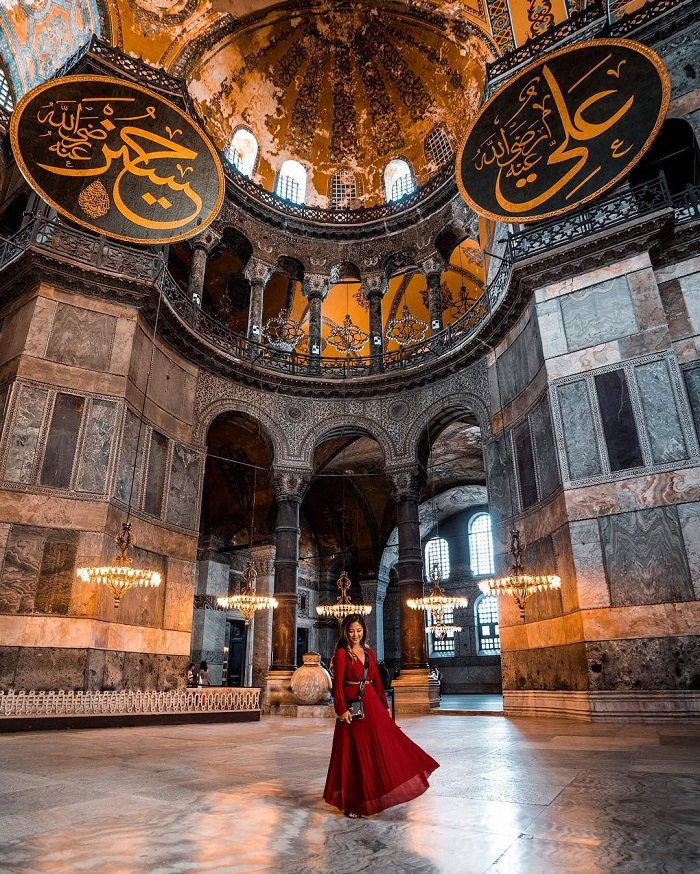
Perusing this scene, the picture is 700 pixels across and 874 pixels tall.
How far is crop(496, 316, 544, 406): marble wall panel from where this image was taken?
35.4 feet

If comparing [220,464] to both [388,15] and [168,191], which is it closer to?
[168,191]

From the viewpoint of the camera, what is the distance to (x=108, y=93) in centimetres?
1177

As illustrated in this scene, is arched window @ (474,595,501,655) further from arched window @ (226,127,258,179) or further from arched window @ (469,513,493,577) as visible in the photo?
arched window @ (226,127,258,179)

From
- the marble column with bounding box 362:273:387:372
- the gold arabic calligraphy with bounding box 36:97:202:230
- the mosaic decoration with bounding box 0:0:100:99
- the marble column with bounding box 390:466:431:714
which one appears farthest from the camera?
the marble column with bounding box 362:273:387:372

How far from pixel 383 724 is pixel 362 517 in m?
16.7

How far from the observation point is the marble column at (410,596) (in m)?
12.4

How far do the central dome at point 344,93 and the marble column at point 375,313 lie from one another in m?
2.82

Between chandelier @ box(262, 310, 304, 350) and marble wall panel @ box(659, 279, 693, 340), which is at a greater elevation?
chandelier @ box(262, 310, 304, 350)

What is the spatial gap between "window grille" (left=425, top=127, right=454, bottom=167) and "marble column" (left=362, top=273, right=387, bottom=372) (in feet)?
11.4

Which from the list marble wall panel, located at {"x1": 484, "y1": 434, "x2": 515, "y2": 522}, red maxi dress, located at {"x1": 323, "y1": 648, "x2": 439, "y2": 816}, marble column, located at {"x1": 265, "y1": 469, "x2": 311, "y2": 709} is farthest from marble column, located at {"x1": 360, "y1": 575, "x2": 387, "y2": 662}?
red maxi dress, located at {"x1": 323, "y1": 648, "x2": 439, "y2": 816}

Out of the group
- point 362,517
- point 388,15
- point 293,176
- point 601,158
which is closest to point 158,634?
point 362,517

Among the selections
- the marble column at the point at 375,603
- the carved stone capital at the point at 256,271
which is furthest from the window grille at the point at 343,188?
the marble column at the point at 375,603

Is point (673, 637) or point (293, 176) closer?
point (673, 637)

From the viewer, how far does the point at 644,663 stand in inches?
321
